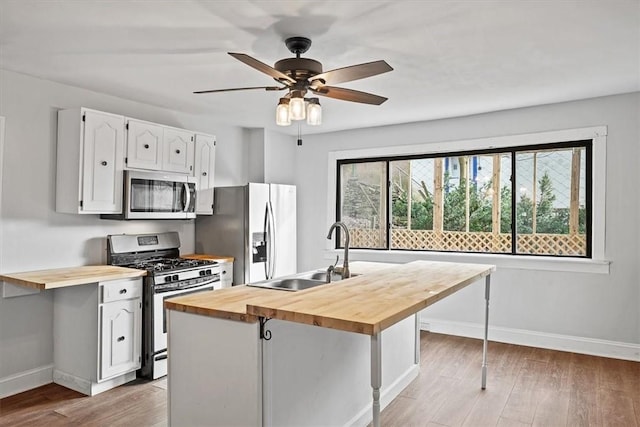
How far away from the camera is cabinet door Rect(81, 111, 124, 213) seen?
348cm

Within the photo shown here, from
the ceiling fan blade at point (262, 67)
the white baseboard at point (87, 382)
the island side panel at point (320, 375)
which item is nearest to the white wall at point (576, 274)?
the island side panel at point (320, 375)

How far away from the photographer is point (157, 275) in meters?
3.54

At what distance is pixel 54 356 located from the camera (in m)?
3.52

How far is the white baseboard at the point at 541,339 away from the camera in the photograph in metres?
3.97

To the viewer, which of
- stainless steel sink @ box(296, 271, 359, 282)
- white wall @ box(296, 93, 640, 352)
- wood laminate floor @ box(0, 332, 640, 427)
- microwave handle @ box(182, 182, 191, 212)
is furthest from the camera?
microwave handle @ box(182, 182, 191, 212)

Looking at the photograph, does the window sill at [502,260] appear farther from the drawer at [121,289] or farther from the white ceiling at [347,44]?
the drawer at [121,289]

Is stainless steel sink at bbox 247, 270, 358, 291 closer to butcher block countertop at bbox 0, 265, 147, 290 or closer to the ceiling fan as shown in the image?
the ceiling fan

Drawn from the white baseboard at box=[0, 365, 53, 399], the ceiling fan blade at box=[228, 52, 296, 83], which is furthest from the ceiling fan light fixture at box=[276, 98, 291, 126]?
the white baseboard at box=[0, 365, 53, 399]

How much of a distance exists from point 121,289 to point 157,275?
0.29 meters

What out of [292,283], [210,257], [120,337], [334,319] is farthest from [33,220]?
[334,319]

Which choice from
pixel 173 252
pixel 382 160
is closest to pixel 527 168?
pixel 382 160

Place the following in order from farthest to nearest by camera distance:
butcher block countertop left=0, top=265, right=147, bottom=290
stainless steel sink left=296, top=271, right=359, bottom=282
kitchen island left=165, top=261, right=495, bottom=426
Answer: stainless steel sink left=296, top=271, right=359, bottom=282
butcher block countertop left=0, top=265, right=147, bottom=290
kitchen island left=165, top=261, right=495, bottom=426

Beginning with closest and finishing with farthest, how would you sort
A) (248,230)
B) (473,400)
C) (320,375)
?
(320,375) → (473,400) → (248,230)

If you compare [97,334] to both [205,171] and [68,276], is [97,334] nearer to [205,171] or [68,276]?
[68,276]
